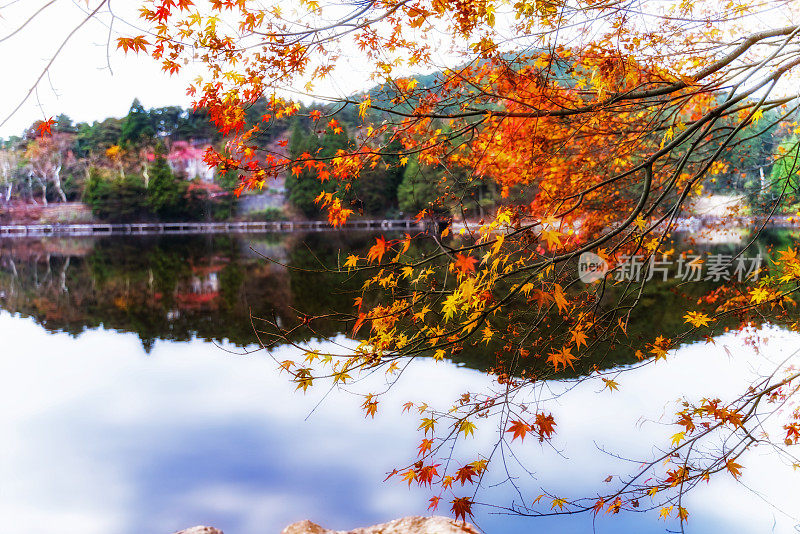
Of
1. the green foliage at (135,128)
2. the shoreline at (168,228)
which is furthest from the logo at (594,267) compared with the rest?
the green foliage at (135,128)

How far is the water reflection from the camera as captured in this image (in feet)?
17.5

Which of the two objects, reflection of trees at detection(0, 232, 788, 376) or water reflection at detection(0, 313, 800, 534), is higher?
reflection of trees at detection(0, 232, 788, 376)

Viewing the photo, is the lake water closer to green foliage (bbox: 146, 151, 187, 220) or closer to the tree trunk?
green foliage (bbox: 146, 151, 187, 220)

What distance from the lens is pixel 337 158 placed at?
351cm

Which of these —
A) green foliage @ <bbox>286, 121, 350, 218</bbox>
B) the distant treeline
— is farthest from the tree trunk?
green foliage @ <bbox>286, 121, 350, 218</bbox>

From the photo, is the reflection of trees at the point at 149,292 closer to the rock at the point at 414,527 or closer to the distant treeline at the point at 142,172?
the rock at the point at 414,527

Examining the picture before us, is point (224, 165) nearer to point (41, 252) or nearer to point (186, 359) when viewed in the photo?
point (186, 359)

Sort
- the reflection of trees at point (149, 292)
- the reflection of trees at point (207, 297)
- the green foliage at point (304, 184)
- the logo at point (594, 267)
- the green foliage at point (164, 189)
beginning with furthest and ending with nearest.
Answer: the green foliage at point (164, 189), the green foliage at point (304, 184), the reflection of trees at point (149, 292), the reflection of trees at point (207, 297), the logo at point (594, 267)

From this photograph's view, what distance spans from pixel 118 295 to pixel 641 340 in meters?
13.5

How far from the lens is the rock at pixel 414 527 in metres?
3.64

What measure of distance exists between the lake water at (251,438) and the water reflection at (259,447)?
0.02 m

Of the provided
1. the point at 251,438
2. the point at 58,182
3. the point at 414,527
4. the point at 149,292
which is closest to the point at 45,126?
the point at 414,527

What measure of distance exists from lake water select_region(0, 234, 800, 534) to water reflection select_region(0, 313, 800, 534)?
0.07 ft

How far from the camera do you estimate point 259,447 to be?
6684mm
